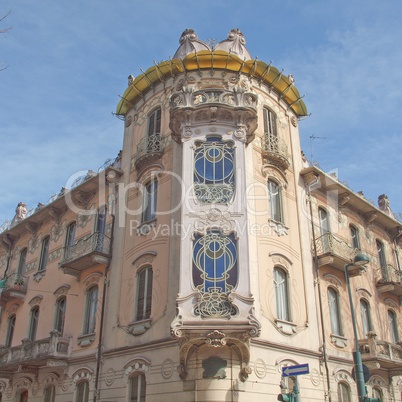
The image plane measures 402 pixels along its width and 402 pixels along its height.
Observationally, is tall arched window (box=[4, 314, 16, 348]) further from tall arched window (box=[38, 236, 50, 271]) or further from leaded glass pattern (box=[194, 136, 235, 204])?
leaded glass pattern (box=[194, 136, 235, 204])

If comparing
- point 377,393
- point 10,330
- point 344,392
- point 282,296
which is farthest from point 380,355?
point 10,330

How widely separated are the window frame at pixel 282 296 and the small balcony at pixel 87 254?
7.24m

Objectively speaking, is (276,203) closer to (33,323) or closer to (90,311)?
(90,311)

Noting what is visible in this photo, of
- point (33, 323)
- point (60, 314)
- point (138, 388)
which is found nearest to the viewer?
point (138, 388)

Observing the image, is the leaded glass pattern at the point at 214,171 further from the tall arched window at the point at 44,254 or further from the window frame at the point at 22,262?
the window frame at the point at 22,262

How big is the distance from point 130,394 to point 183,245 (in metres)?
5.55

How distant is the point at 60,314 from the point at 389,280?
16264mm

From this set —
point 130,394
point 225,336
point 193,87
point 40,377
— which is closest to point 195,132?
point 193,87

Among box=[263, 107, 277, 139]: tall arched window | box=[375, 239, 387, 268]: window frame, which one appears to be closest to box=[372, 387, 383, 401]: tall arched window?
box=[375, 239, 387, 268]: window frame

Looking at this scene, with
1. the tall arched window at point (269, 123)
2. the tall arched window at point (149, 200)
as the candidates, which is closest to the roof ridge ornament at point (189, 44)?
the tall arched window at point (269, 123)

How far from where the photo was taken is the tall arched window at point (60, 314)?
22.9m

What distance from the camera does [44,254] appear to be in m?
27.0

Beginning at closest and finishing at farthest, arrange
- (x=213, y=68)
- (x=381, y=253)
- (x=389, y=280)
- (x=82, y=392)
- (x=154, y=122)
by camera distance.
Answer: (x=82, y=392)
(x=213, y=68)
(x=154, y=122)
(x=389, y=280)
(x=381, y=253)

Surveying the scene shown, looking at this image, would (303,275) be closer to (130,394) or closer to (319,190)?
(319,190)
